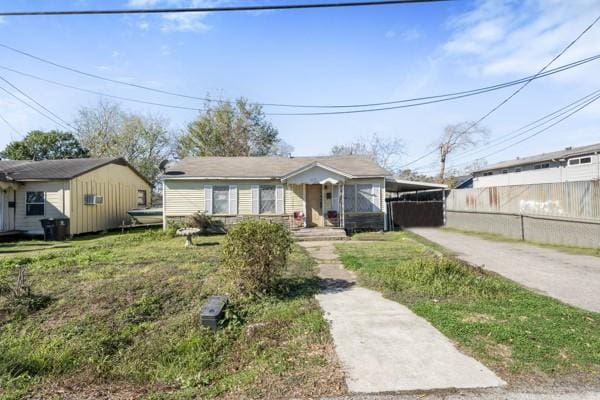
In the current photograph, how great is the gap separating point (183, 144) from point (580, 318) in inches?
1290

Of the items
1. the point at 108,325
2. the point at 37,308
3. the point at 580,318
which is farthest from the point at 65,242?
the point at 580,318

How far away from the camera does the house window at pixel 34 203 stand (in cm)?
1493

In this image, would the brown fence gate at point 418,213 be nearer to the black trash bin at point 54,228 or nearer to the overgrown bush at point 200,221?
the overgrown bush at point 200,221

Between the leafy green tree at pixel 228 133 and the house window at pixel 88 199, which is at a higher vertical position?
the leafy green tree at pixel 228 133

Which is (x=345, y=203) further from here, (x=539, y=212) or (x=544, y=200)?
(x=544, y=200)

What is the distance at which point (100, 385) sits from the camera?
10.6ft

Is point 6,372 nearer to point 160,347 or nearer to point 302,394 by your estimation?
point 160,347

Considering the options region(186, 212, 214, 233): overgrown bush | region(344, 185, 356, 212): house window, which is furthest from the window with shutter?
region(344, 185, 356, 212): house window

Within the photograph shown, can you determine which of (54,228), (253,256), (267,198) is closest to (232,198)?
(267,198)

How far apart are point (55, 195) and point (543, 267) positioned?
18517 millimetres

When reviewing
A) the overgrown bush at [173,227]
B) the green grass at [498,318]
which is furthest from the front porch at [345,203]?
the green grass at [498,318]

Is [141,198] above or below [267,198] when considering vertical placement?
above

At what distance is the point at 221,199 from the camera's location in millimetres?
15609

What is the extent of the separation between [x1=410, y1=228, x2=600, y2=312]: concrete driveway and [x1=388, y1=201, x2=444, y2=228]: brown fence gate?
22.3ft
